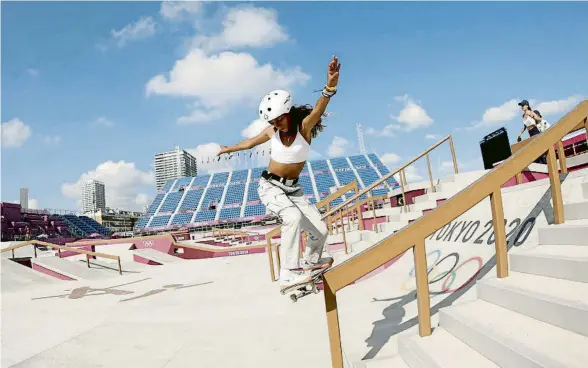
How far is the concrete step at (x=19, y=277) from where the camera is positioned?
10508 millimetres

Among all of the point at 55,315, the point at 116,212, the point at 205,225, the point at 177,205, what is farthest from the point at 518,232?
the point at 116,212

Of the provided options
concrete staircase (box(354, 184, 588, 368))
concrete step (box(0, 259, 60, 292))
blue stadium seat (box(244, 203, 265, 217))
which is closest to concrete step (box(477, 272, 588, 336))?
concrete staircase (box(354, 184, 588, 368))

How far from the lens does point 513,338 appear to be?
2.26 m

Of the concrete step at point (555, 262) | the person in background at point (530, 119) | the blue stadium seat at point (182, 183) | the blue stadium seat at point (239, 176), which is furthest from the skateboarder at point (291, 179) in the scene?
the blue stadium seat at point (182, 183)

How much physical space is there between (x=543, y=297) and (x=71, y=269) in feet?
43.7

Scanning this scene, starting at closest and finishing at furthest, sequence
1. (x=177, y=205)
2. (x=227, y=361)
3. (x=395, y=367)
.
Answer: (x=395, y=367)
(x=227, y=361)
(x=177, y=205)

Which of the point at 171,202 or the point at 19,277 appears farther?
the point at 171,202

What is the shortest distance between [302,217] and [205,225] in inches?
2148

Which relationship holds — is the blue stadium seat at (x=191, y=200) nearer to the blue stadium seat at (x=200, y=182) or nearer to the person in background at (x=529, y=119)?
the blue stadium seat at (x=200, y=182)

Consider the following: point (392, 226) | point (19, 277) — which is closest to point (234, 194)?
point (19, 277)

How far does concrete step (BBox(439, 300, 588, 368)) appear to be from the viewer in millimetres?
1963

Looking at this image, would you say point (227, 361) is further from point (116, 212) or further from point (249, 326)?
point (116, 212)

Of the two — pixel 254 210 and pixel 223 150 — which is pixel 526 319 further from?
pixel 254 210

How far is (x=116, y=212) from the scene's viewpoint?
433 feet
